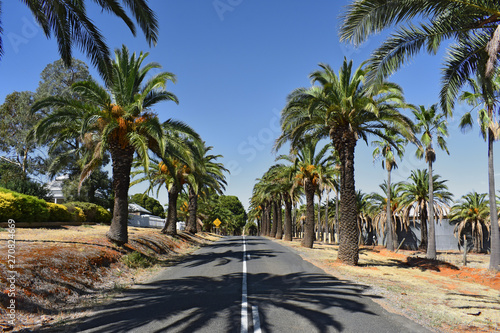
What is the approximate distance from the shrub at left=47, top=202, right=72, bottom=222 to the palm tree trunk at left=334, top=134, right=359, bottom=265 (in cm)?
1571

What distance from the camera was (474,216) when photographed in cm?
3875

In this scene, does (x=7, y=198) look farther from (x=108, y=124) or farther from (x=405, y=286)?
(x=405, y=286)

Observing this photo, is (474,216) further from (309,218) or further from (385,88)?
(385,88)

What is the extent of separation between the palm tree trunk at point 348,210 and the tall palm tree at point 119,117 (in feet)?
29.7

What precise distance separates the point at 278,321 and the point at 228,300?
6.19ft

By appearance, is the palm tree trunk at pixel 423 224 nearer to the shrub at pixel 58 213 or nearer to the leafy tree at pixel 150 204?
the shrub at pixel 58 213

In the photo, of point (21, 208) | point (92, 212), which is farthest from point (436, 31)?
point (92, 212)

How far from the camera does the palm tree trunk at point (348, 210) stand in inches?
639

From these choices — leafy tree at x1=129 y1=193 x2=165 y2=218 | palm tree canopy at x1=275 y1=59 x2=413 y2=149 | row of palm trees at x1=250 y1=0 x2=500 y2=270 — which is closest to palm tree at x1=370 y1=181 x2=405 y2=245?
row of palm trees at x1=250 y1=0 x2=500 y2=270

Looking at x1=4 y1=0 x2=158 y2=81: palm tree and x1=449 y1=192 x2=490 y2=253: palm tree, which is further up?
x1=4 y1=0 x2=158 y2=81: palm tree

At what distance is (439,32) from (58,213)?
65.8ft

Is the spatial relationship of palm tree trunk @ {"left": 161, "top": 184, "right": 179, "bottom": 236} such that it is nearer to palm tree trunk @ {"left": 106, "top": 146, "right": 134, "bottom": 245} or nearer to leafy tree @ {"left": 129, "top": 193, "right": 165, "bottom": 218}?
palm tree trunk @ {"left": 106, "top": 146, "right": 134, "bottom": 245}

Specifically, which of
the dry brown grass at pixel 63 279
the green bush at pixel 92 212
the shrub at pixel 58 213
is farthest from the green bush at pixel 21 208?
the green bush at pixel 92 212

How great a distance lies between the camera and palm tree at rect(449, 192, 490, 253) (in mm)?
38656
